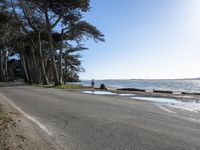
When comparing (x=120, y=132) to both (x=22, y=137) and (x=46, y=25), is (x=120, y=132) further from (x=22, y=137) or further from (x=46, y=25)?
(x=46, y=25)

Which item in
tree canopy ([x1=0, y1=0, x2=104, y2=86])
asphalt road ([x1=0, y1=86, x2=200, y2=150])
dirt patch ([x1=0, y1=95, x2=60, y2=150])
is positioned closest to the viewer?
dirt patch ([x1=0, y1=95, x2=60, y2=150])

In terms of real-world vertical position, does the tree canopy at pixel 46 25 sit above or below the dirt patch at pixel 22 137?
above

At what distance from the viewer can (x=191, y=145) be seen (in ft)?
21.5

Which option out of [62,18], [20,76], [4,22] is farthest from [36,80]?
[20,76]

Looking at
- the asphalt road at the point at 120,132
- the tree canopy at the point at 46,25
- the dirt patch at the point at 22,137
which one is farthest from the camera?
the tree canopy at the point at 46,25

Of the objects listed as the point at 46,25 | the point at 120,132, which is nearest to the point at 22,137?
the point at 120,132

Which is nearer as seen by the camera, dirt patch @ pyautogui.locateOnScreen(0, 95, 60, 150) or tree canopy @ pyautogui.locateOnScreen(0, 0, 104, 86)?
dirt patch @ pyautogui.locateOnScreen(0, 95, 60, 150)

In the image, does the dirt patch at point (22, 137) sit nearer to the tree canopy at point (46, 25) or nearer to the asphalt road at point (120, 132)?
the asphalt road at point (120, 132)

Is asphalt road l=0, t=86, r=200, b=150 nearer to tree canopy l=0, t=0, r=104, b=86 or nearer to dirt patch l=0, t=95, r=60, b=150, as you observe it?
dirt patch l=0, t=95, r=60, b=150

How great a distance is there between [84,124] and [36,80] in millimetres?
47323

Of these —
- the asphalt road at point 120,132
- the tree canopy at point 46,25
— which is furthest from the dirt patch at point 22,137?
the tree canopy at point 46,25

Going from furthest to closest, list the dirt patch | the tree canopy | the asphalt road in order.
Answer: the tree canopy, the asphalt road, the dirt patch

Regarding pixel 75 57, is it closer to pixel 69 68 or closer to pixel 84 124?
pixel 69 68

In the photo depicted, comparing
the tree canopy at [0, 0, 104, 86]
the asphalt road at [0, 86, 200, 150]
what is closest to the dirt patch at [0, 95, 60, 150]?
the asphalt road at [0, 86, 200, 150]
